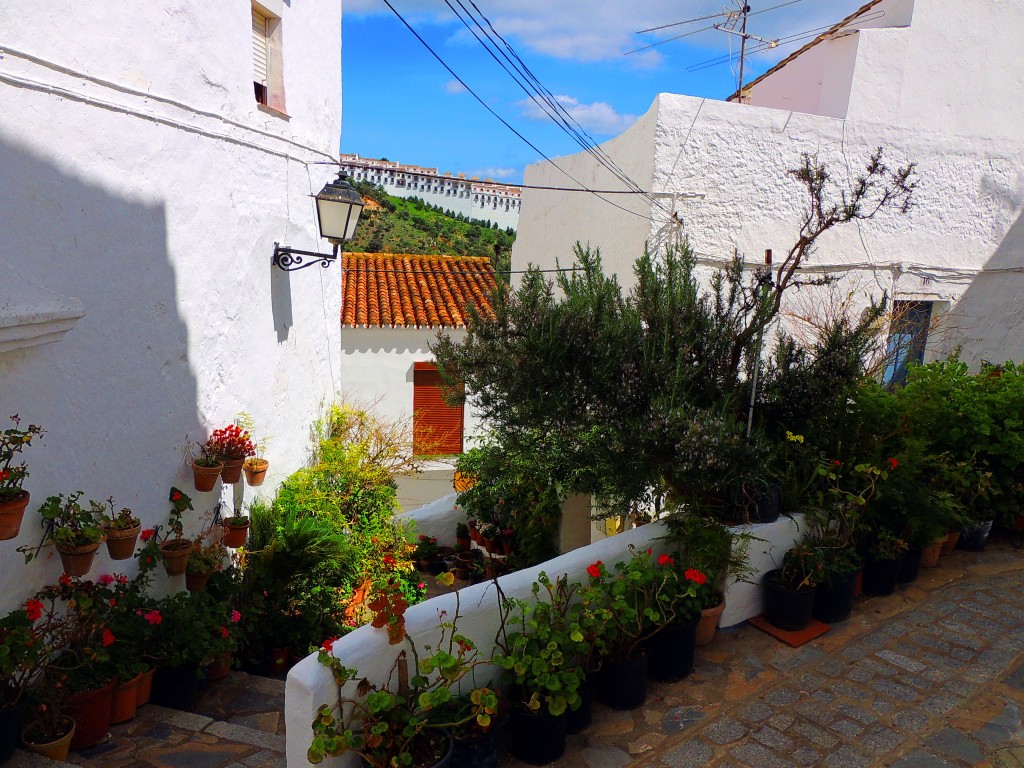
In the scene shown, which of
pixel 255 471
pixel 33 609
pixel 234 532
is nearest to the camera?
pixel 33 609

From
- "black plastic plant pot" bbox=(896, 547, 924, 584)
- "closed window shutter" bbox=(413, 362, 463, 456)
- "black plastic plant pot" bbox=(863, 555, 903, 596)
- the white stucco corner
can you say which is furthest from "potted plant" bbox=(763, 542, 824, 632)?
"closed window shutter" bbox=(413, 362, 463, 456)

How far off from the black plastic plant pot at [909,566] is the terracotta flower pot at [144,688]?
5.04 meters

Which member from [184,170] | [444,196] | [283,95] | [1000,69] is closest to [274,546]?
[184,170]

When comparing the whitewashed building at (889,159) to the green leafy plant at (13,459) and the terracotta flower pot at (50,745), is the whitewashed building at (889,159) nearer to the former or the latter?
the green leafy plant at (13,459)

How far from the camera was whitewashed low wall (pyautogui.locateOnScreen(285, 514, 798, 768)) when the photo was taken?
3.07m

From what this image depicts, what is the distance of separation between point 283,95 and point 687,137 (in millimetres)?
4033

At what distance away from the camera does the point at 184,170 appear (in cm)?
483

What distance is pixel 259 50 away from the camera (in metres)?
5.98

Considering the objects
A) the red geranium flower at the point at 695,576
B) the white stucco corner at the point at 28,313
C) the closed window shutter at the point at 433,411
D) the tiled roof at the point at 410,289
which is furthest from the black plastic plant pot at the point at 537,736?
the tiled roof at the point at 410,289

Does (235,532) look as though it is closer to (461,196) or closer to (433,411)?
(433,411)

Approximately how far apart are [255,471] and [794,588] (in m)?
4.10

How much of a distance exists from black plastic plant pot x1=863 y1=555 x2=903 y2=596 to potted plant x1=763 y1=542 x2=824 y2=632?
63 centimetres

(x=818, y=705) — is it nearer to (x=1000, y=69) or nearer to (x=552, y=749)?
(x=552, y=749)

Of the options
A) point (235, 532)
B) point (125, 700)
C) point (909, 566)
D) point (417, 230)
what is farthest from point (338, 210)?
point (417, 230)
